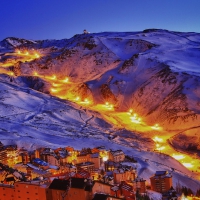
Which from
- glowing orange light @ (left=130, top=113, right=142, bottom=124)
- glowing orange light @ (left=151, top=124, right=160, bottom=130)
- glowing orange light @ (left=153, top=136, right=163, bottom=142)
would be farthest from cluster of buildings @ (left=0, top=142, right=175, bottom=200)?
glowing orange light @ (left=130, top=113, right=142, bottom=124)

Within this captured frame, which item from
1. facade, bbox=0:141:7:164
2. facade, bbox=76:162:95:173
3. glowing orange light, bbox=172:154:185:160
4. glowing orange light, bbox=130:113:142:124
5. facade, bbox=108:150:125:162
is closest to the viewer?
facade, bbox=76:162:95:173

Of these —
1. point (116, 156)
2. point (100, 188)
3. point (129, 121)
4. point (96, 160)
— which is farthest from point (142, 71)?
point (100, 188)

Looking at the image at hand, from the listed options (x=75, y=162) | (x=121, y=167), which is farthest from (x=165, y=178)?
(x=75, y=162)

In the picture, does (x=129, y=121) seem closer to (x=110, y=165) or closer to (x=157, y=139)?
(x=157, y=139)

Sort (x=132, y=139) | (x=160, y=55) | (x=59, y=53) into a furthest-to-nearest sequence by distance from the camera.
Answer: (x=59, y=53) < (x=160, y=55) < (x=132, y=139)

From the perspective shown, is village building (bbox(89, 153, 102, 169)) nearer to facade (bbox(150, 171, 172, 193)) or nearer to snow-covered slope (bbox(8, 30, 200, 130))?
facade (bbox(150, 171, 172, 193))

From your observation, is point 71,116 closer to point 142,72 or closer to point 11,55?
point 142,72

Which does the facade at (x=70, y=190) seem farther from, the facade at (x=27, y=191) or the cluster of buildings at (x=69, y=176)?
the facade at (x=27, y=191)

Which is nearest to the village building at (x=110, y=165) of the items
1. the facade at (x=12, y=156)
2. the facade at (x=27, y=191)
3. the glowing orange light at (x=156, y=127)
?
the facade at (x=12, y=156)
